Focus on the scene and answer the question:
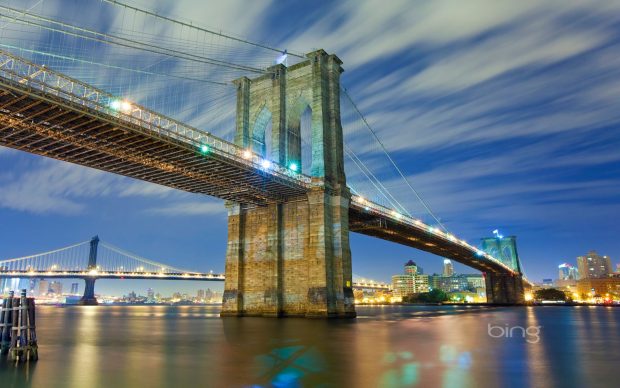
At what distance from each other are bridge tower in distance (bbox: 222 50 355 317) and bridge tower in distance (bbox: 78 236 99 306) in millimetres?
99044

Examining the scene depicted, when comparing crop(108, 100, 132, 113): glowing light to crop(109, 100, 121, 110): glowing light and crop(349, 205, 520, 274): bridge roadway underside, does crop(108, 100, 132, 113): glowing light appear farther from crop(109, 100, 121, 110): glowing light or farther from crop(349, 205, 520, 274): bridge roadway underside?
crop(349, 205, 520, 274): bridge roadway underside

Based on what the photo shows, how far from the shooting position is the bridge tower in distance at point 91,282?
140 m

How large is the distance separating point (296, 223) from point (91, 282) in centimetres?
12032

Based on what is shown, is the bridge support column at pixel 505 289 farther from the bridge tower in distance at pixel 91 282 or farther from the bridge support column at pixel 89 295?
the bridge support column at pixel 89 295

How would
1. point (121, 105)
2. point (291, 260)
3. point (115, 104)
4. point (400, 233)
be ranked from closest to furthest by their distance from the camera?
point (115, 104) < point (121, 105) < point (291, 260) < point (400, 233)

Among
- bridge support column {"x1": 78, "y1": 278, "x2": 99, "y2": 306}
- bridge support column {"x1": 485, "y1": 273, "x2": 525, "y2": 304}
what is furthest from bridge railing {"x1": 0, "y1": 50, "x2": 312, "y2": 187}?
bridge support column {"x1": 78, "y1": 278, "x2": 99, "y2": 306}

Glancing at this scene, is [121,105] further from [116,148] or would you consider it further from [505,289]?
[505,289]

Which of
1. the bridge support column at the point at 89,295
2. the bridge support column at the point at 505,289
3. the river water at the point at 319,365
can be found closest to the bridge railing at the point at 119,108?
the river water at the point at 319,365

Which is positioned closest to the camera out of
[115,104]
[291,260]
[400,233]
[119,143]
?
[115,104]

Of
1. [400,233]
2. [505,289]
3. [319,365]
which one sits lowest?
[319,365]

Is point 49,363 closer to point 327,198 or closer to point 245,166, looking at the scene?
point 245,166

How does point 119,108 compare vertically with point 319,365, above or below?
above

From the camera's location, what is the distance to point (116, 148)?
30062mm

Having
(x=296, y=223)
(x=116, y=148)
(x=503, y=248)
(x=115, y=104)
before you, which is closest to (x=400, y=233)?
(x=296, y=223)
